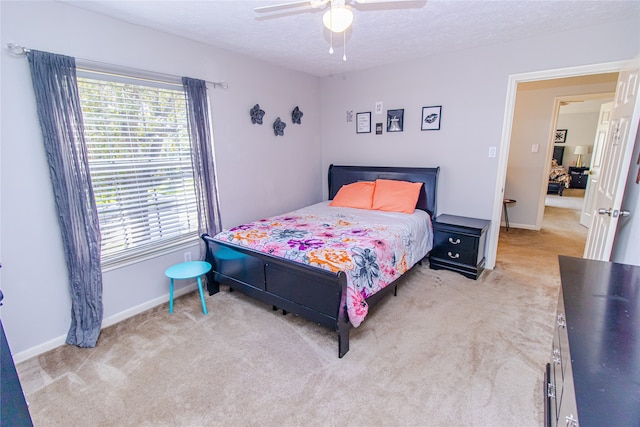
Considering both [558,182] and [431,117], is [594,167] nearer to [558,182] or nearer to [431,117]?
[431,117]

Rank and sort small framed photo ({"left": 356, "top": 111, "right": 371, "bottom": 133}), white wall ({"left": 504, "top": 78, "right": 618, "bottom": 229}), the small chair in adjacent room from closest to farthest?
1. small framed photo ({"left": 356, "top": 111, "right": 371, "bottom": 133})
2. white wall ({"left": 504, "top": 78, "right": 618, "bottom": 229})
3. the small chair in adjacent room

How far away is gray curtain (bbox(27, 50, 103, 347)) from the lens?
199 centimetres

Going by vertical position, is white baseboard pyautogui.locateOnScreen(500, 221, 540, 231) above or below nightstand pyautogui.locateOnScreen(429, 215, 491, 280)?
below

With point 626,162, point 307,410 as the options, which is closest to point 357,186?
point 626,162

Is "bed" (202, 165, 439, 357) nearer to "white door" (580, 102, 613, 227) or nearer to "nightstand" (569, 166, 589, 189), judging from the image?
"white door" (580, 102, 613, 227)

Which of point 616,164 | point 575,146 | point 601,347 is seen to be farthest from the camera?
point 575,146

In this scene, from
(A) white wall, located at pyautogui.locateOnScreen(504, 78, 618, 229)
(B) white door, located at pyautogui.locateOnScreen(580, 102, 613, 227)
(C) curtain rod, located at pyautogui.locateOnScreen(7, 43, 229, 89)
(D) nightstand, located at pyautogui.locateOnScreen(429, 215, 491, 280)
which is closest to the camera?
(C) curtain rod, located at pyautogui.locateOnScreen(7, 43, 229, 89)

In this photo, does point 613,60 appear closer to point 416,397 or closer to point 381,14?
point 381,14

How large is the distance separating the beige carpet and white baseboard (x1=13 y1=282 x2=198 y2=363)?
0.18 ft

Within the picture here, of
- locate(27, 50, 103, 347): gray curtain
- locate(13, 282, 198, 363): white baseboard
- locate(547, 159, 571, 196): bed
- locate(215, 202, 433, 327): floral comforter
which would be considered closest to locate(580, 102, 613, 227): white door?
locate(547, 159, 571, 196): bed

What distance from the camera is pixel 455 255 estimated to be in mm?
3270

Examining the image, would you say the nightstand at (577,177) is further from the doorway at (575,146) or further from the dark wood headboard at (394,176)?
the dark wood headboard at (394,176)

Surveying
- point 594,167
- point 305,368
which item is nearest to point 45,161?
point 305,368

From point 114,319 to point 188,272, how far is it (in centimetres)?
70
